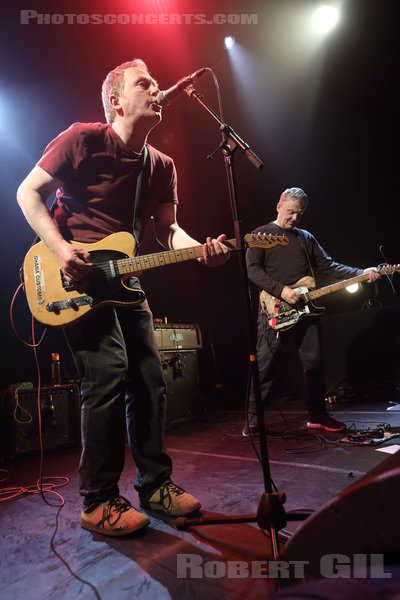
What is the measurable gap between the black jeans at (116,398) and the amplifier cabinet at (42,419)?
239 cm

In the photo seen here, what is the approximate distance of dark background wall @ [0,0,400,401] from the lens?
195 inches

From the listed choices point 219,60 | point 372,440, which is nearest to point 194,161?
point 219,60

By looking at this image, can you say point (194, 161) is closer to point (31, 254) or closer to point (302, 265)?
point (302, 265)

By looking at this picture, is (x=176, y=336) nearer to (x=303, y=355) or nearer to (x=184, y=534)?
(x=303, y=355)

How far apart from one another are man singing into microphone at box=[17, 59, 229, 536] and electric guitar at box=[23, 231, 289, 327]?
0.24 feet

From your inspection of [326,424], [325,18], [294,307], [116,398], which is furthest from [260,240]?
[325,18]

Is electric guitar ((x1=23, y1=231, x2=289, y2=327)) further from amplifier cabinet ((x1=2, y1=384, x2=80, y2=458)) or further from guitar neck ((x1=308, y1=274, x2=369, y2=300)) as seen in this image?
amplifier cabinet ((x1=2, y1=384, x2=80, y2=458))

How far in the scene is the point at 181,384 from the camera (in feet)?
17.5

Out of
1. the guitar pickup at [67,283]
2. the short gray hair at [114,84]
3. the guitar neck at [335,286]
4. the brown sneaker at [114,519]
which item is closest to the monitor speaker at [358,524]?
the brown sneaker at [114,519]

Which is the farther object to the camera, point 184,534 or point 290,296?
point 290,296

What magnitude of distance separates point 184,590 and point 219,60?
21.7 feet

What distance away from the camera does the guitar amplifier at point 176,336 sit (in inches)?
201

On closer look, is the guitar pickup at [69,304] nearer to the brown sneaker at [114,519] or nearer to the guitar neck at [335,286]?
Answer: the brown sneaker at [114,519]

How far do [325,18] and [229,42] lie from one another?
57.7 inches
